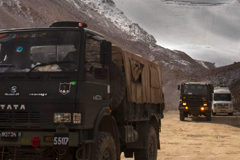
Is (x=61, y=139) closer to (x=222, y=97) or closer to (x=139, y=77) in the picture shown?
(x=139, y=77)

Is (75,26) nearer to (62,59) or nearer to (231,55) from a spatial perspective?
(62,59)

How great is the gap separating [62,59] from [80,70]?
1.25 ft

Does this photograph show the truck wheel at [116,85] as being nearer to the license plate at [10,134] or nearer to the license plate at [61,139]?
the license plate at [61,139]

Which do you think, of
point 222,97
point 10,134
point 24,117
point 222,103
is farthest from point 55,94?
point 222,97

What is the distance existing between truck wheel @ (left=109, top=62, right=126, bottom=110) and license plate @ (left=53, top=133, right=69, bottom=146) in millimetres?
2213

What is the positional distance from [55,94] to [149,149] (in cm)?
476

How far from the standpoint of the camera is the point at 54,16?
73.4 metres

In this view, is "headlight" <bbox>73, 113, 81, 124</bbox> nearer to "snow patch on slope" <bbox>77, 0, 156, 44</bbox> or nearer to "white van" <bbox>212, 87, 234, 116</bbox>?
"white van" <bbox>212, 87, 234, 116</bbox>

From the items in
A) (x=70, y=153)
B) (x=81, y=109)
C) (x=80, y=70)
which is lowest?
(x=70, y=153)

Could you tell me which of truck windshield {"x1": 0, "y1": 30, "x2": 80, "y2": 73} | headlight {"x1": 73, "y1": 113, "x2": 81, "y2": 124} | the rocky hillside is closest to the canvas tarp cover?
truck windshield {"x1": 0, "y1": 30, "x2": 80, "y2": 73}

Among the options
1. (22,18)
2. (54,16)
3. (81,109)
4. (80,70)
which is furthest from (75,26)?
(54,16)

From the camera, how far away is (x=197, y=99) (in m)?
34.1

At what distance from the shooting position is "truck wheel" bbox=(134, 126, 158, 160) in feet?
35.2

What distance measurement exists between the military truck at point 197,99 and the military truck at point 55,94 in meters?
26.6
